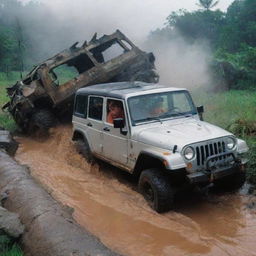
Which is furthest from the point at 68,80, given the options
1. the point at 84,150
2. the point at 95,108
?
the point at 95,108

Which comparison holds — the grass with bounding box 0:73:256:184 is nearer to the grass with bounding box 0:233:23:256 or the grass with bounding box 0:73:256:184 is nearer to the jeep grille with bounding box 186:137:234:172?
the jeep grille with bounding box 186:137:234:172

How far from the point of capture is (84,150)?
25.4ft

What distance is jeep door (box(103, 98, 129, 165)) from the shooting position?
643 centimetres

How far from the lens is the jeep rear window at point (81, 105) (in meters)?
7.70

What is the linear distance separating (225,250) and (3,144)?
5892 millimetres

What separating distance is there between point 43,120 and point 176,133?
5449mm

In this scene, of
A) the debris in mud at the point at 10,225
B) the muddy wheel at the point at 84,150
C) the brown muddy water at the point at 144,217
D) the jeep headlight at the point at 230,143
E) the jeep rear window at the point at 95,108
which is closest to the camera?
the debris in mud at the point at 10,225

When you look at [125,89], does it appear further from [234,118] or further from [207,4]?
[207,4]

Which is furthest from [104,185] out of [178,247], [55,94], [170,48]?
[170,48]

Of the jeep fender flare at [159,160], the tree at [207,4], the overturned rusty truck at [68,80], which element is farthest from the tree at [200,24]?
the jeep fender flare at [159,160]

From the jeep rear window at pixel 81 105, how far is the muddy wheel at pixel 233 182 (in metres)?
2.86

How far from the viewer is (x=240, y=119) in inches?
325

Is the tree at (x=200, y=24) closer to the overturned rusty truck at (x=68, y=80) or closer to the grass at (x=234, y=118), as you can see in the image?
the grass at (x=234, y=118)

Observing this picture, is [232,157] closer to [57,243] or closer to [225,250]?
[225,250]
